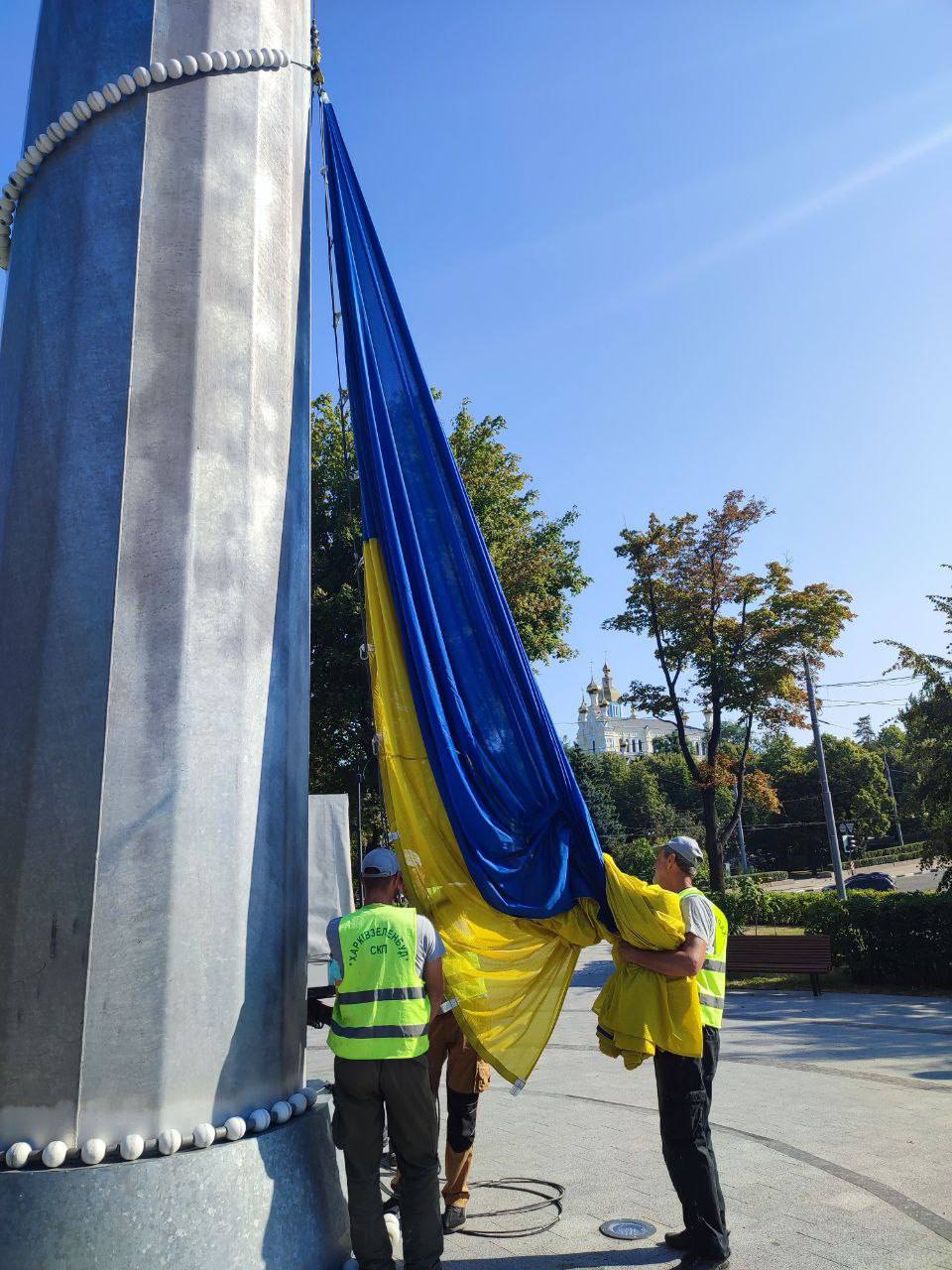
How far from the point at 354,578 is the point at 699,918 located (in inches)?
573

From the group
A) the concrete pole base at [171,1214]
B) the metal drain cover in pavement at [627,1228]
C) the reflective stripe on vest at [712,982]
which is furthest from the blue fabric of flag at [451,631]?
the metal drain cover in pavement at [627,1228]

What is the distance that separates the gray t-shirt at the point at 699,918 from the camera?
4.46m

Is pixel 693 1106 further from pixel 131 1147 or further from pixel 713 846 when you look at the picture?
pixel 713 846

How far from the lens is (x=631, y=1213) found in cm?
482

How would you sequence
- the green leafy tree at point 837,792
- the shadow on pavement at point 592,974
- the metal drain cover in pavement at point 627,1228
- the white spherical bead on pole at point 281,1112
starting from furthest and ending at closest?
the green leafy tree at point 837,792, the shadow on pavement at point 592,974, the metal drain cover in pavement at point 627,1228, the white spherical bead on pole at point 281,1112

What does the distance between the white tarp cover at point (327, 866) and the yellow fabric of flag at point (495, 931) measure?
4.72 meters

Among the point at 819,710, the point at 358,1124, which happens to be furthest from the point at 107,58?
the point at 819,710

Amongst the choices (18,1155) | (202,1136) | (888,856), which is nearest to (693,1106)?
(202,1136)

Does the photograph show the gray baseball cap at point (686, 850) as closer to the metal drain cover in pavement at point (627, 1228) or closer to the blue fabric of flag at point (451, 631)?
the blue fabric of flag at point (451, 631)

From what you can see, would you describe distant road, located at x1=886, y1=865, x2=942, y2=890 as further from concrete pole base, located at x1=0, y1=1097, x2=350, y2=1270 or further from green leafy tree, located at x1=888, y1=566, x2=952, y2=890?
concrete pole base, located at x1=0, y1=1097, x2=350, y2=1270

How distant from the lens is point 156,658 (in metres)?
3.34

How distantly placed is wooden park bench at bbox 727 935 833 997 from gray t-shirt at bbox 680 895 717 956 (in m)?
11.6

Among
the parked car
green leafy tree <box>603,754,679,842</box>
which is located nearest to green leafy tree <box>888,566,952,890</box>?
the parked car

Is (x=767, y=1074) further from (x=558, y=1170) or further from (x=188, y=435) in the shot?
(x=188, y=435)
